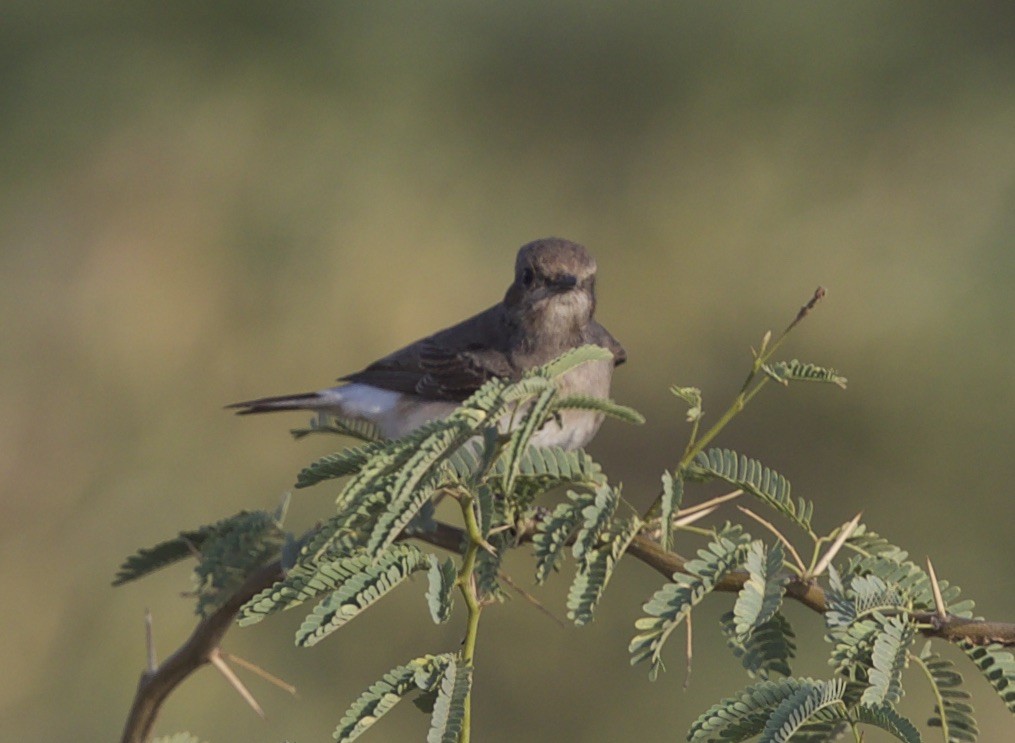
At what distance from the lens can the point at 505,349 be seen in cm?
539

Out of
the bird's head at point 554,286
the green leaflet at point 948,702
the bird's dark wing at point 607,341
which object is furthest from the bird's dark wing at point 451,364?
the green leaflet at point 948,702

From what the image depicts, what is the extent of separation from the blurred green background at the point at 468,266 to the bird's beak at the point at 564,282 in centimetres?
231

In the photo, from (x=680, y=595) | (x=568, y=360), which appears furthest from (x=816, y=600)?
(x=568, y=360)

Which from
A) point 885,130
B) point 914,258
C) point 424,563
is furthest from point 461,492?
point 885,130

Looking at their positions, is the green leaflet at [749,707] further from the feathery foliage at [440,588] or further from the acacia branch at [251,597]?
the feathery foliage at [440,588]

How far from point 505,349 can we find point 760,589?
324cm

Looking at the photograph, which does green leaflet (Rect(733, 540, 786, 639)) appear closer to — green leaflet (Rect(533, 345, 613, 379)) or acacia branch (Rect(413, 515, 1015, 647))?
acacia branch (Rect(413, 515, 1015, 647))

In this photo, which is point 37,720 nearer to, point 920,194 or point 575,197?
point 575,197

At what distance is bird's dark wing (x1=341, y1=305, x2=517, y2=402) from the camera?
17.3ft

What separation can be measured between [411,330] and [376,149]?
8.00 ft

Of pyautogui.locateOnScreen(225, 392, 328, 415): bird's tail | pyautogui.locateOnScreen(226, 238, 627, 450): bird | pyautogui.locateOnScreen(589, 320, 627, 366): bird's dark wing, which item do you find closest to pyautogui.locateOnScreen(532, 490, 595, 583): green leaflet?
pyautogui.locateOnScreen(226, 238, 627, 450): bird

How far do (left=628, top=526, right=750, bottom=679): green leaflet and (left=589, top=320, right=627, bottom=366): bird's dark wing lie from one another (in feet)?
8.92

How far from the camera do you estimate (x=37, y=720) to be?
665 centimetres

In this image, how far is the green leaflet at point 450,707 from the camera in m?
2.06
